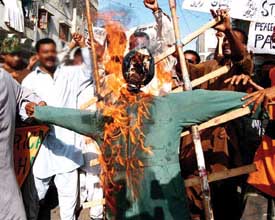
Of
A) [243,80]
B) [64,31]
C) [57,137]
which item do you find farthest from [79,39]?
[243,80]

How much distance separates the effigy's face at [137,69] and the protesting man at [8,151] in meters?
1.01

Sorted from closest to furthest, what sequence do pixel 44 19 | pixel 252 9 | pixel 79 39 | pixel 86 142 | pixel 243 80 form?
pixel 243 80, pixel 79 39, pixel 86 142, pixel 44 19, pixel 252 9

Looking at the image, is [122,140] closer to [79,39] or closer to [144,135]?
[144,135]

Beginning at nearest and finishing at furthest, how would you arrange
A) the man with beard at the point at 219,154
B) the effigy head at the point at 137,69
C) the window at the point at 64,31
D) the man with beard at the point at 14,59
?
the effigy head at the point at 137,69 → the man with beard at the point at 14,59 → the window at the point at 64,31 → the man with beard at the point at 219,154

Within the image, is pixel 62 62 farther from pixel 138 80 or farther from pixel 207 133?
pixel 207 133

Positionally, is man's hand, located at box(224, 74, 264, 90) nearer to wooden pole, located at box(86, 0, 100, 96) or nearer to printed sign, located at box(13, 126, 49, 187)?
wooden pole, located at box(86, 0, 100, 96)

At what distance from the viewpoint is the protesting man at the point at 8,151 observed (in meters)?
4.10

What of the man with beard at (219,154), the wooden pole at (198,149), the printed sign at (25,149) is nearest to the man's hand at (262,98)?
the wooden pole at (198,149)

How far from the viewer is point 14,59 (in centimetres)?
436

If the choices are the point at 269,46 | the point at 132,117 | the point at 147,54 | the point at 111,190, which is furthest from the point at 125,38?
the point at 269,46

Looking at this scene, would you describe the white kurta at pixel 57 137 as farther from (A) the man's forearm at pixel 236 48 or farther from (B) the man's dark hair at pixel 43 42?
(A) the man's forearm at pixel 236 48

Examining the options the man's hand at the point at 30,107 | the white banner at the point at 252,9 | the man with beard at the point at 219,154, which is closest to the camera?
the man's hand at the point at 30,107

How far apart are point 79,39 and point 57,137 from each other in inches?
41.7

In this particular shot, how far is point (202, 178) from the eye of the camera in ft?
12.6
